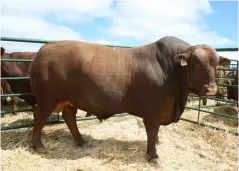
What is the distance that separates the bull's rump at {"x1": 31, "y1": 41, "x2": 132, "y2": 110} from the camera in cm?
364

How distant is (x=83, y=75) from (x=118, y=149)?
131cm

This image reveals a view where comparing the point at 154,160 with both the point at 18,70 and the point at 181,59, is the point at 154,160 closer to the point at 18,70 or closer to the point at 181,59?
the point at 181,59

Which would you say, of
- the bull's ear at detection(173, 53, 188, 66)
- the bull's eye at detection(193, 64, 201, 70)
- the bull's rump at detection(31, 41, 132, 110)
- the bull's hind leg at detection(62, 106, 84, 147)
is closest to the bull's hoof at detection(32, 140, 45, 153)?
the bull's hind leg at detection(62, 106, 84, 147)

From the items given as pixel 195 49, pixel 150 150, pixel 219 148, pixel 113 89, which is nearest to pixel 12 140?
pixel 113 89

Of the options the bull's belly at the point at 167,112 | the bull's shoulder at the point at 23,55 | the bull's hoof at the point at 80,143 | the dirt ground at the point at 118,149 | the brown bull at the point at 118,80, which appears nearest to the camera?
the dirt ground at the point at 118,149

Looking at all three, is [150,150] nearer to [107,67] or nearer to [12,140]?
[107,67]

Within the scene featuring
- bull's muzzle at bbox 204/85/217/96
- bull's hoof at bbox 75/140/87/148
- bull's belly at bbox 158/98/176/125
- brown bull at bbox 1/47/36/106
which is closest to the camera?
bull's muzzle at bbox 204/85/217/96

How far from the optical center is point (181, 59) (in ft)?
11.1

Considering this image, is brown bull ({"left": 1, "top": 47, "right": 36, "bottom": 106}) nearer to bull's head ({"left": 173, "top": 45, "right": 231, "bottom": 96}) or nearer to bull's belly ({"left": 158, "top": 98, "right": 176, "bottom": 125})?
bull's belly ({"left": 158, "top": 98, "right": 176, "bottom": 125})

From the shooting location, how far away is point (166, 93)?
365 cm

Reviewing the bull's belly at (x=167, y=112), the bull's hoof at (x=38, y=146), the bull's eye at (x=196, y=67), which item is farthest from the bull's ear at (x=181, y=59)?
the bull's hoof at (x=38, y=146)

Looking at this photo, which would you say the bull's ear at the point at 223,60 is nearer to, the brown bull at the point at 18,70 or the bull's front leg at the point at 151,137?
the bull's front leg at the point at 151,137

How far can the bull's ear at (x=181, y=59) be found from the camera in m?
3.37

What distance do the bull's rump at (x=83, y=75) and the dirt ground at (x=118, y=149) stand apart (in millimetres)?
762
